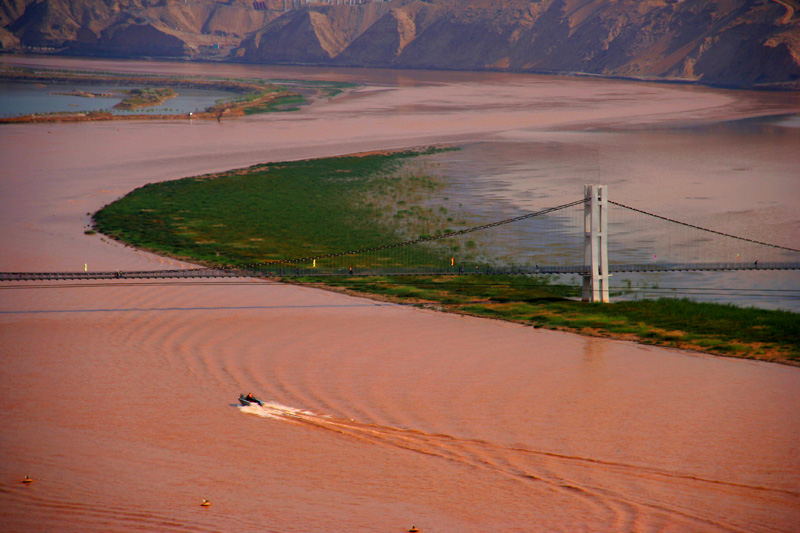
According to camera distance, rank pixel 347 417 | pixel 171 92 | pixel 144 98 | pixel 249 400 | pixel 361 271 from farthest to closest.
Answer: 1. pixel 171 92
2. pixel 144 98
3. pixel 361 271
4. pixel 249 400
5. pixel 347 417

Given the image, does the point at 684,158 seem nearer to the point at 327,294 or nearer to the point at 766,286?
the point at 766,286

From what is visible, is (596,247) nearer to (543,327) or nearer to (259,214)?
(543,327)

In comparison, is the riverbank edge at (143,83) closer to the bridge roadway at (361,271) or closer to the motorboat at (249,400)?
the bridge roadway at (361,271)

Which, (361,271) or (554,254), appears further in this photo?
(554,254)

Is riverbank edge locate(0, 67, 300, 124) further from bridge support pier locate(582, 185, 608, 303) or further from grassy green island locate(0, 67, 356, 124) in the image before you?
bridge support pier locate(582, 185, 608, 303)

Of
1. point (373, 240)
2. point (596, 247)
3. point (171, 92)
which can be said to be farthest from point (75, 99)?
point (596, 247)

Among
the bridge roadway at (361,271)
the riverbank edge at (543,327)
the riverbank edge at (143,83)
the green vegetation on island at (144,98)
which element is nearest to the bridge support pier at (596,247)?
the bridge roadway at (361,271)

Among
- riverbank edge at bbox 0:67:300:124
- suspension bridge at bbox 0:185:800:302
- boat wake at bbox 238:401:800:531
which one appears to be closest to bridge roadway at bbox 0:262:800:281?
suspension bridge at bbox 0:185:800:302
